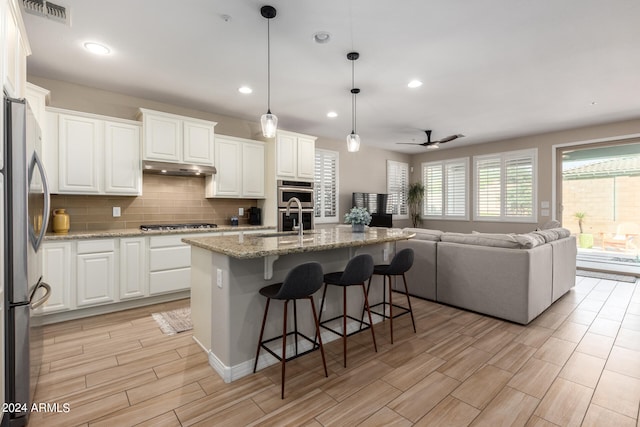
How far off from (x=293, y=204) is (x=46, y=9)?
364 cm

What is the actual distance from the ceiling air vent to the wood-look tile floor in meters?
2.69

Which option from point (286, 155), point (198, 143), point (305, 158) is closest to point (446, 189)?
point (305, 158)

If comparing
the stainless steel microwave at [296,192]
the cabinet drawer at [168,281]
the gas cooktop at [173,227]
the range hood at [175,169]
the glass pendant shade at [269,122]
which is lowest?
the cabinet drawer at [168,281]

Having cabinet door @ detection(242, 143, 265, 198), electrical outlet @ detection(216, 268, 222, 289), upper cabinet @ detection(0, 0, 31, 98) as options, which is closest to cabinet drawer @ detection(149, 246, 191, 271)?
cabinet door @ detection(242, 143, 265, 198)

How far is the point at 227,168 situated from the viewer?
4.82m

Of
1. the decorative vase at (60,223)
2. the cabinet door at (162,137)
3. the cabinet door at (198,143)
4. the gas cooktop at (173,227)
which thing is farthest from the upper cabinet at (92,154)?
the cabinet door at (198,143)

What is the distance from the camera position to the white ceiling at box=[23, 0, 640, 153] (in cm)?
240

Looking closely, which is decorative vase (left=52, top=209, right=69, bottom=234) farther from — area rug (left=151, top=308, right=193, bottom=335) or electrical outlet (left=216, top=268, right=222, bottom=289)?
electrical outlet (left=216, top=268, right=222, bottom=289)

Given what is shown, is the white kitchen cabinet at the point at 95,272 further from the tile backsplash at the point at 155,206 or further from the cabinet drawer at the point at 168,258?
the tile backsplash at the point at 155,206

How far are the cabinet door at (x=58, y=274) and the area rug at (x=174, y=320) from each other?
896 millimetres

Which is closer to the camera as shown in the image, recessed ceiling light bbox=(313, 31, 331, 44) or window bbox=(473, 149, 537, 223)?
recessed ceiling light bbox=(313, 31, 331, 44)

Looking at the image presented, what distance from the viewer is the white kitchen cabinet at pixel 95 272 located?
3.44m

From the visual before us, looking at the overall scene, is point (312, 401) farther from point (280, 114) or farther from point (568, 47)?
point (280, 114)

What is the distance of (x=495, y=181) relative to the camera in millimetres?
6988
